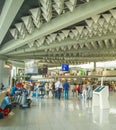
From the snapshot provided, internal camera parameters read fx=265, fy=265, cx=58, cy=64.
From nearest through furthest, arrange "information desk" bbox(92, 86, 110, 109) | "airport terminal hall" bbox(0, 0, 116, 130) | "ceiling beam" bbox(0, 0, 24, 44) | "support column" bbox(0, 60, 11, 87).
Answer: "ceiling beam" bbox(0, 0, 24, 44) → "airport terminal hall" bbox(0, 0, 116, 130) → "information desk" bbox(92, 86, 110, 109) → "support column" bbox(0, 60, 11, 87)

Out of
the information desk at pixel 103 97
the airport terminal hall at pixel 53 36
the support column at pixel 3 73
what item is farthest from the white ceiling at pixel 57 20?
the support column at pixel 3 73

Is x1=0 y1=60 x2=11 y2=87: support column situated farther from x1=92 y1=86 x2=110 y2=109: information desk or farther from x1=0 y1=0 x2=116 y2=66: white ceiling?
x1=92 y1=86 x2=110 y2=109: information desk

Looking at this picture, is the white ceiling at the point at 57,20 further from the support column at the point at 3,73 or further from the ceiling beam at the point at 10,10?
the support column at the point at 3,73

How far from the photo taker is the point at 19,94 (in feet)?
55.3

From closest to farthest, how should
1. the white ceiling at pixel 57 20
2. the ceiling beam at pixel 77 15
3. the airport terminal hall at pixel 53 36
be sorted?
1. the airport terminal hall at pixel 53 36
2. the ceiling beam at pixel 77 15
3. the white ceiling at pixel 57 20

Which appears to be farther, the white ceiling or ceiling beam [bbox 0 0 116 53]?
the white ceiling

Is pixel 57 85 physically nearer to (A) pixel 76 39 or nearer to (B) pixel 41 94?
(B) pixel 41 94

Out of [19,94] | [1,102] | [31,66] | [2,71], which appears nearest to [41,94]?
[31,66]

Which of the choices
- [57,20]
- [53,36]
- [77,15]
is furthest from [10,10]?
[53,36]

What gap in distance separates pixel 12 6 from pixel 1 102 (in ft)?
13.9

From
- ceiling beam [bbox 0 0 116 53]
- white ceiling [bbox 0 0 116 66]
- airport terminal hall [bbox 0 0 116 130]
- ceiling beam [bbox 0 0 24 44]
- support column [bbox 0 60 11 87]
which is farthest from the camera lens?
support column [bbox 0 60 11 87]

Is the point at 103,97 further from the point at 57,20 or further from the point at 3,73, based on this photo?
the point at 3,73

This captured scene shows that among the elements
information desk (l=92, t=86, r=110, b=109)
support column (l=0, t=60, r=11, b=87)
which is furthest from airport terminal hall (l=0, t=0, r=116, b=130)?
support column (l=0, t=60, r=11, b=87)

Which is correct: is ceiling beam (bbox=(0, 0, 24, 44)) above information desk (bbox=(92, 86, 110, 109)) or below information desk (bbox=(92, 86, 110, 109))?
above
